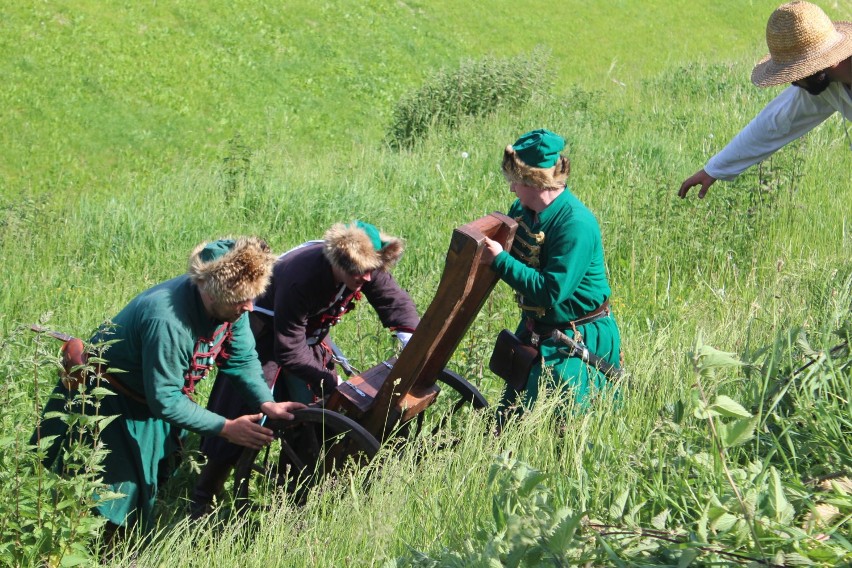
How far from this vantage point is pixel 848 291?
12.6 feet

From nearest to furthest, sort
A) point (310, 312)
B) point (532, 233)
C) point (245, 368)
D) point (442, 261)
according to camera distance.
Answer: point (532, 233), point (245, 368), point (310, 312), point (442, 261)

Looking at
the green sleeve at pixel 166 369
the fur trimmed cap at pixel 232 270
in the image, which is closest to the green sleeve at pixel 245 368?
the green sleeve at pixel 166 369

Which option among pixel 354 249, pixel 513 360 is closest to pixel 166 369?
pixel 354 249

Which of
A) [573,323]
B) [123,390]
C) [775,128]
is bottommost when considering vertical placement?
[123,390]

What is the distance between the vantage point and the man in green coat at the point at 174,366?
402 cm

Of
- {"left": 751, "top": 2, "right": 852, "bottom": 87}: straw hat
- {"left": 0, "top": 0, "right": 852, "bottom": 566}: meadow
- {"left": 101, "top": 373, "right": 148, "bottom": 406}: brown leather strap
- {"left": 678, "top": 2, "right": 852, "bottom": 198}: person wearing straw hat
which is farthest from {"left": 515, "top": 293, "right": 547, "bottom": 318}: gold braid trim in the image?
{"left": 101, "top": 373, "right": 148, "bottom": 406}: brown leather strap

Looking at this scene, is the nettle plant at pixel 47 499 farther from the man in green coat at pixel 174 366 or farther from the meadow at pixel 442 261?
the man in green coat at pixel 174 366

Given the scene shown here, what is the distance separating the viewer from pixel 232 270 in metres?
3.94

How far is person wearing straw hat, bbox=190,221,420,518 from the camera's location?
176 inches

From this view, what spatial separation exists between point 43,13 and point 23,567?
728 inches

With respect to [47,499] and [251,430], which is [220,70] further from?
[47,499]

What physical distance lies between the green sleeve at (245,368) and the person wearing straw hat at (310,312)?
0.19 m

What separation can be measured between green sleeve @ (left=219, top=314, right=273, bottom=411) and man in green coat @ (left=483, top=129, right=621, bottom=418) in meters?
1.28

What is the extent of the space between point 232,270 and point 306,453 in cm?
112
